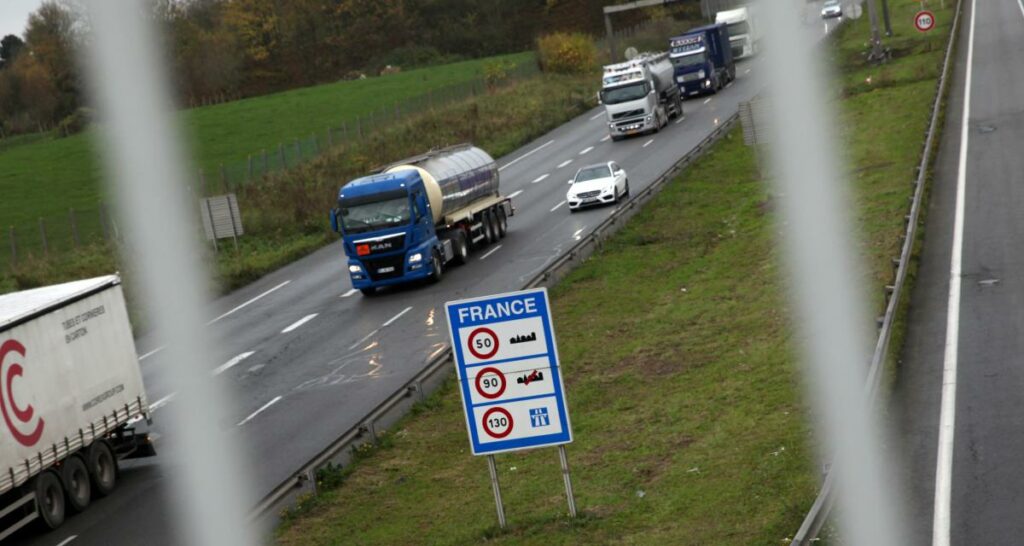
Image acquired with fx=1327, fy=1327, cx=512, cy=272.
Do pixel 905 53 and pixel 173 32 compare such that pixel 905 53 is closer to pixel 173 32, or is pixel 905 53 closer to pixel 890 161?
pixel 890 161

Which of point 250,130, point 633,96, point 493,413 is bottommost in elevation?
point 493,413

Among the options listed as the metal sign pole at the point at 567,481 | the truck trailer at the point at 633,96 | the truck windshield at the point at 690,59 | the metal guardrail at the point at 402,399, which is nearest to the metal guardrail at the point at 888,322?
the metal sign pole at the point at 567,481

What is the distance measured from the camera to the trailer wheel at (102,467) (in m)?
26.7

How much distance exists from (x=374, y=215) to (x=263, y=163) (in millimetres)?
28401

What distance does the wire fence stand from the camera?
176 ft

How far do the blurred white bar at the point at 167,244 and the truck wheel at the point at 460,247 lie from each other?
44.7m

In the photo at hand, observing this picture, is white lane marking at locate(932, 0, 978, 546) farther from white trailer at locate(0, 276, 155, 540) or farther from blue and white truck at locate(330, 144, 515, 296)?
blue and white truck at locate(330, 144, 515, 296)

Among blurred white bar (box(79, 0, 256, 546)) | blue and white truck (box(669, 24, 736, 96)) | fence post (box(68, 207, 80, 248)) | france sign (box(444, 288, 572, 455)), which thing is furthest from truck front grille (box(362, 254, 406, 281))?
blue and white truck (box(669, 24, 736, 96))

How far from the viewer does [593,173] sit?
58188mm

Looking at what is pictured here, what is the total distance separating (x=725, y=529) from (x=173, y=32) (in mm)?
15772

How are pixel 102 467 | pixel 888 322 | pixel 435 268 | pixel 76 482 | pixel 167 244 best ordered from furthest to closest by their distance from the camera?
pixel 435 268, pixel 102 467, pixel 76 482, pixel 888 322, pixel 167 244

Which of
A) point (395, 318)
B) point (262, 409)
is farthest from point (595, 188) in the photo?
point (262, 409)

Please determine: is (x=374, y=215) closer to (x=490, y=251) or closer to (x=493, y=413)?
(x=490, y=251)

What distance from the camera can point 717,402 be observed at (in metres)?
25.7
